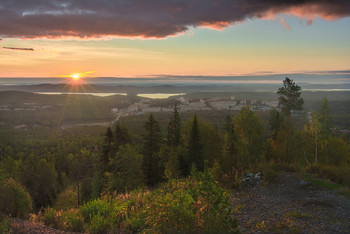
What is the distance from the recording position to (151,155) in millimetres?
35438

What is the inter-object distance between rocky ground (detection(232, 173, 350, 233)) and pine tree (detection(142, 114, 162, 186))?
77.6 feet

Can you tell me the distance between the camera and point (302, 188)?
12234 millimetres

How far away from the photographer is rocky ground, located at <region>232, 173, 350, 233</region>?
8.34 m

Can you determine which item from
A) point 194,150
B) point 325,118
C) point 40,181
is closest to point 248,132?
point 194,150

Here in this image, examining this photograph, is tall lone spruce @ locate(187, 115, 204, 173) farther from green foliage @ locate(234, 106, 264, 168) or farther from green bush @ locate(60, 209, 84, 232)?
green bush @ locate(60, 209, 84, 232)

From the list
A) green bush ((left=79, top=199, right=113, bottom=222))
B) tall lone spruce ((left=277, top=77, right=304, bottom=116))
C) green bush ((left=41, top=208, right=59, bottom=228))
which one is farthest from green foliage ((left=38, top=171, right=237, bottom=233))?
tall lone spruce ((left=277, top=77, right=304, bottom=116))

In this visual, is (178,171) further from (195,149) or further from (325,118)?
(325,118)

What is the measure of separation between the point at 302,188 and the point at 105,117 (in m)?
156

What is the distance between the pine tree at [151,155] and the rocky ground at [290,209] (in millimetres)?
23644

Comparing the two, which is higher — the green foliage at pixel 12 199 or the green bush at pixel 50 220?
the green bush at pixel 50 220

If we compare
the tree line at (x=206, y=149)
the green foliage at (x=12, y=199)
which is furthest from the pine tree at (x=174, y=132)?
the green foliage at (x=12, y=199)

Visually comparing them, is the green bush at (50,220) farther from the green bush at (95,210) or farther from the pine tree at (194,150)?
the pine tree at (194,150)

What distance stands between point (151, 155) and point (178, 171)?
6.23 meters

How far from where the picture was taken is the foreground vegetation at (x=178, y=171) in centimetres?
710
